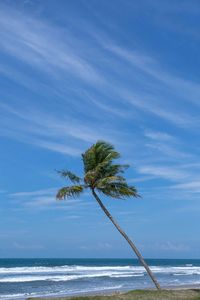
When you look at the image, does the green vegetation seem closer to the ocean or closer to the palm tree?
the palm tree

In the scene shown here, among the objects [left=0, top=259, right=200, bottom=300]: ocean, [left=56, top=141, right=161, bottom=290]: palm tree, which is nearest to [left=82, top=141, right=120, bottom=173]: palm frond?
[left=56, top=141, right=161, bottom=290]: palm tree

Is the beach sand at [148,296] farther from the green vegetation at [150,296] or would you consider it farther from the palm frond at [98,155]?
the palm frond at [98,155]

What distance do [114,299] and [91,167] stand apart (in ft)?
23.5

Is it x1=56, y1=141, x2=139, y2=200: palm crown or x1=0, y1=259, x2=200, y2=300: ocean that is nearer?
x1=56, y1=141, x2=139, y2=200: palm crown

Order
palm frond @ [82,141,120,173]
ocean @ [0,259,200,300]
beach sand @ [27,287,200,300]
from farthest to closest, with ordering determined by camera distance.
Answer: ocean @ [0,259,200,300]
palm frond @ [82,141,120,173]
beach sand @ [27,287,200,300]

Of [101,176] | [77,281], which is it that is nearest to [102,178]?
[101,176]

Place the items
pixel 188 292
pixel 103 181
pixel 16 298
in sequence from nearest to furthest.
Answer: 1. pixel 188 292
2. pixel 103 181
3. pixel 16 298

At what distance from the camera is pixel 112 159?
2491 cm

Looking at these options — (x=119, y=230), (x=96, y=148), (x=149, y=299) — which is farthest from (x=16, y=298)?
(x=149, y=299)

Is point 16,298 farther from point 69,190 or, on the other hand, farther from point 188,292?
point 188,292

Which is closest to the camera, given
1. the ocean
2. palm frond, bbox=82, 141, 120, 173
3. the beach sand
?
the beach sand

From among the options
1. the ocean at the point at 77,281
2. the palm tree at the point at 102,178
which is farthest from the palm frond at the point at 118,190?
the ocean at the point at 77,281

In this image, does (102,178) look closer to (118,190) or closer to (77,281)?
(118,190)

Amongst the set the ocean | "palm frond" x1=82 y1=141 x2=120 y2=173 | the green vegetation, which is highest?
"palm frond" x1=82 y1=141 x2=120 y2=173
